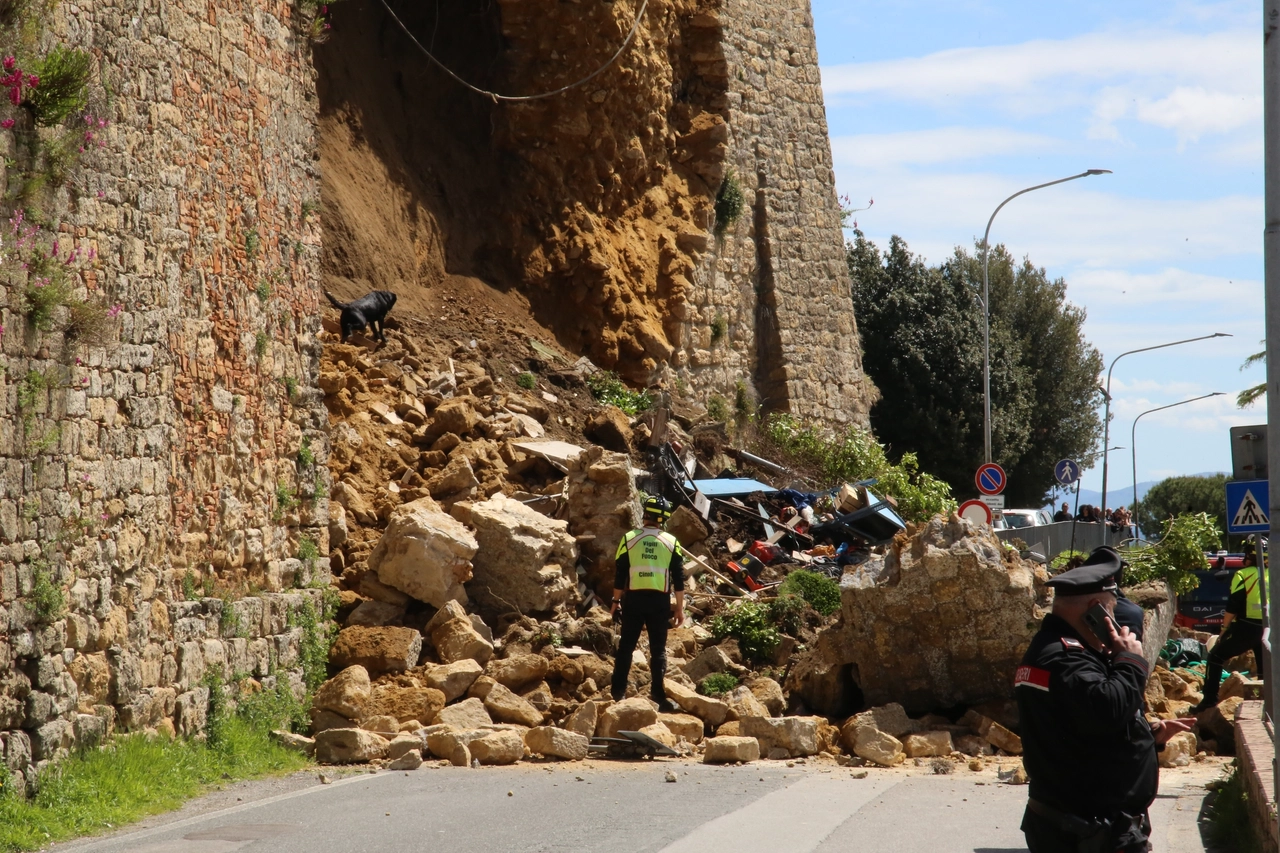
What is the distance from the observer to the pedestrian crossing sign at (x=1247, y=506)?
9.34 meters

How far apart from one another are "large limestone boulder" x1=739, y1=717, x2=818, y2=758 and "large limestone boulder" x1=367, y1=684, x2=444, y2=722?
258 cm

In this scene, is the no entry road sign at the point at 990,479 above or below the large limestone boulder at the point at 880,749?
above

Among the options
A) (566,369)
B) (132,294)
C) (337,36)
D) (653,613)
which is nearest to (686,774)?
(653,613)

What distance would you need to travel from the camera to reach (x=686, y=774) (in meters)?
9.54

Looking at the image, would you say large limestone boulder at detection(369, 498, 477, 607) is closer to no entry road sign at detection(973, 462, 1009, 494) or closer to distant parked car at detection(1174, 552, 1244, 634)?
no entry road sign at detection(973, 462, 1009, 494)

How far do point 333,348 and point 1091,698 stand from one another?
1221cm

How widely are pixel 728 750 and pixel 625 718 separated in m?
0.90

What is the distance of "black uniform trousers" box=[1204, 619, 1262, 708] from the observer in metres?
11.2

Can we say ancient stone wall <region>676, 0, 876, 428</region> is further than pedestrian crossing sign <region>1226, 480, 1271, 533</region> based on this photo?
Yes

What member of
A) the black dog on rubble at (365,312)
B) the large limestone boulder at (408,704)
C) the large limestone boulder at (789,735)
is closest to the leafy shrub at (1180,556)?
the large limestone boulder at (789,735)

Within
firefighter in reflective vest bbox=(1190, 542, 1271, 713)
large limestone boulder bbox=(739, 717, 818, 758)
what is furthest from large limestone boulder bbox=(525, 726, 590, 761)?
firefighter in reflective vest bbox=(1190, 542, 1271, 713)

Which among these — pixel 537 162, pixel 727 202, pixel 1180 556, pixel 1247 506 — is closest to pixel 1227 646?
pixel 1247 506

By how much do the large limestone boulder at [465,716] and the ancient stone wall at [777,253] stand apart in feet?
40.0

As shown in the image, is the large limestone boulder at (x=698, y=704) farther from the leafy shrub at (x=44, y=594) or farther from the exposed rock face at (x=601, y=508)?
the leafy shrub at (x=44, y=594)
